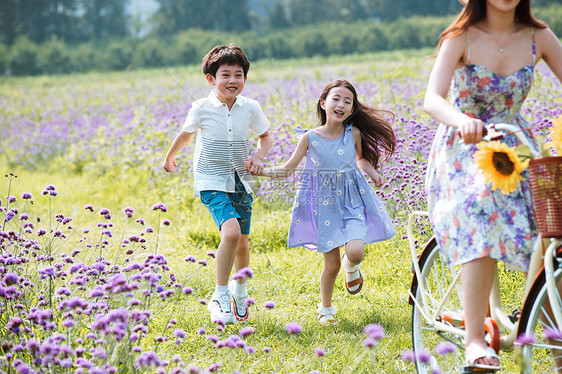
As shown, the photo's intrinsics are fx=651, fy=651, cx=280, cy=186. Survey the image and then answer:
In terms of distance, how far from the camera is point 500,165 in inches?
89.0

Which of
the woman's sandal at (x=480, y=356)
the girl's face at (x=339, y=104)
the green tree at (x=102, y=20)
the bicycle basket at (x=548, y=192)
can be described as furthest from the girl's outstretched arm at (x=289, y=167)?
the green tree at (x=102, y=20)

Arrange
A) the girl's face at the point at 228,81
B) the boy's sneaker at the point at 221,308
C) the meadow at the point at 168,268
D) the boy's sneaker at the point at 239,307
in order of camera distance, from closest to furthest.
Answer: the meadow at the point at 168,268
the boy's sneaker at the point at 221,308
the boy's sneaker at the point at 239,307
the girl's face at the point at 228,81

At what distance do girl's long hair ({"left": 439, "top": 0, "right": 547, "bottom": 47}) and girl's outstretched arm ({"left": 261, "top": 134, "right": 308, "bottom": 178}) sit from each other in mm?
1681

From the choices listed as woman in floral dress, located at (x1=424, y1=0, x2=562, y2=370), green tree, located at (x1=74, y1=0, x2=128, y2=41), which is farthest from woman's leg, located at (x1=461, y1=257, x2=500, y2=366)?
green tree, located at (x1=74, y1=0, x2=128, y2=41)

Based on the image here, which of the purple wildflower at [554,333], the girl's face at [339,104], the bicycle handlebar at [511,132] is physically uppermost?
the girl's face at [339,104]

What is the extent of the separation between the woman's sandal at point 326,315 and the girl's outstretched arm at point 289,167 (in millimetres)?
862

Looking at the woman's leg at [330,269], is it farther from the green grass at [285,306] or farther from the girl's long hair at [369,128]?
the girl's long hair at [369,128]

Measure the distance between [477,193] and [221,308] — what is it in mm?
2062

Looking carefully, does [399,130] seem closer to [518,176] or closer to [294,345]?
[294,345]

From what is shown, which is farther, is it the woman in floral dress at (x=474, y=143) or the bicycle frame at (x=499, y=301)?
the woman in floral dress at (x=474, y=143)

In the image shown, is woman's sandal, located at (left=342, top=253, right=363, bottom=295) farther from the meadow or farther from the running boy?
the running boy

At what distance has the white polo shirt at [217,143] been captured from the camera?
164 inches

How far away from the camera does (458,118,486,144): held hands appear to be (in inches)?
87.1

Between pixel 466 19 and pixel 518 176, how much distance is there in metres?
0.67
